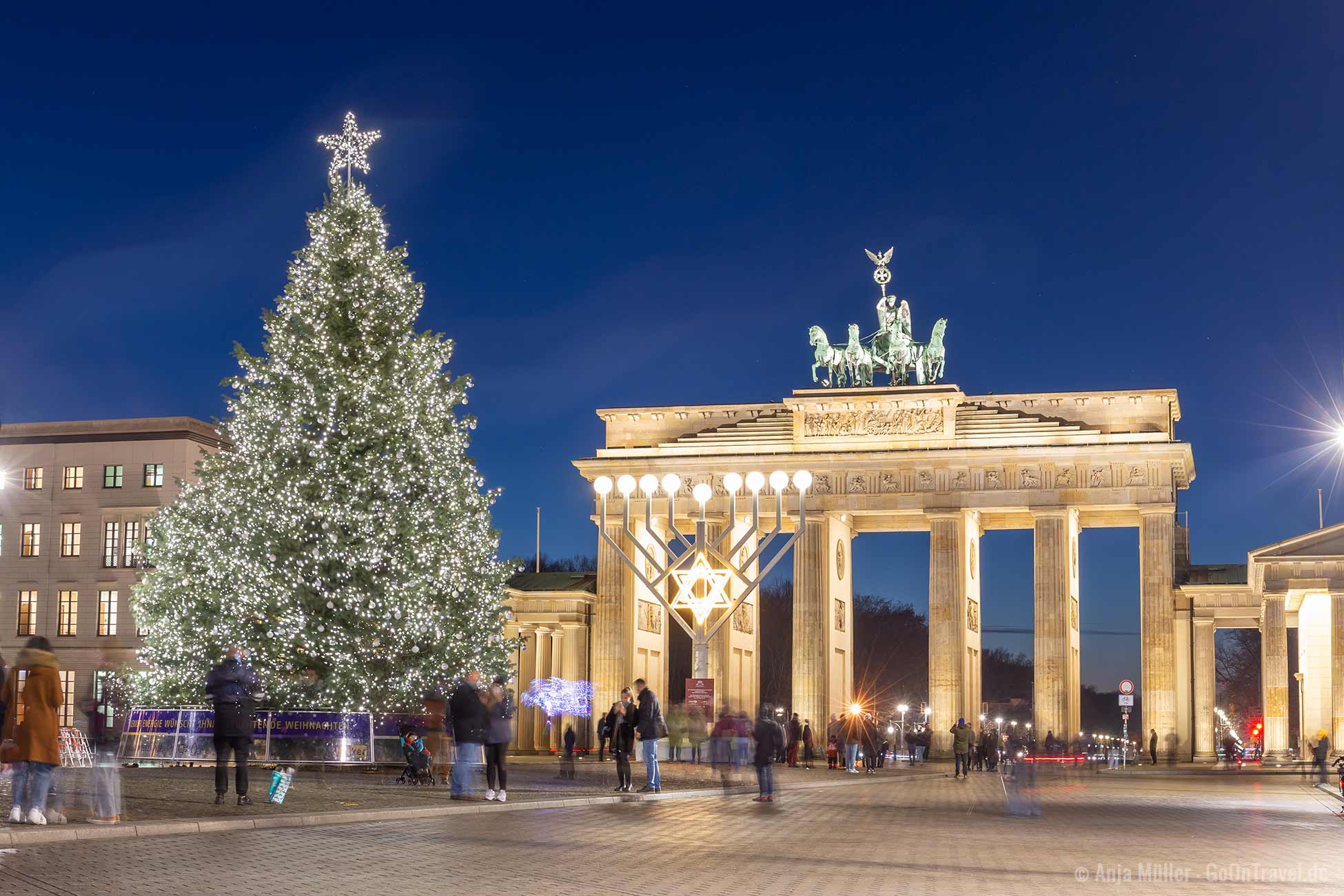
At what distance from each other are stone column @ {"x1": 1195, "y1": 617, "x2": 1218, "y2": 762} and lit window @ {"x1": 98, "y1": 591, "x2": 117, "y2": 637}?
1815 inches

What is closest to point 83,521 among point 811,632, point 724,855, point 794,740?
point 811,632

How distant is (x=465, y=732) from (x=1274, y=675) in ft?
149

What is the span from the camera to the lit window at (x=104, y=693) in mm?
46100

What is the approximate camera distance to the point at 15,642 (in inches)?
2854

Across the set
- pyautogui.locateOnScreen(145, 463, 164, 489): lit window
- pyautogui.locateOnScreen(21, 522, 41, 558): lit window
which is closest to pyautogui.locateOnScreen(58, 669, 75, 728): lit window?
pyautogui.locateOnScreen(21, 522, 41, 558): lit window

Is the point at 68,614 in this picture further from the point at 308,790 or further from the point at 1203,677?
the point at 308,790

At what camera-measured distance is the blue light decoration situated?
239ft

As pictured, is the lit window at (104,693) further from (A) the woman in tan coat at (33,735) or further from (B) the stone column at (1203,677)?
(B) the stone column at (1203,677)

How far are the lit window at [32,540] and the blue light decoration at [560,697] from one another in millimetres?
22360

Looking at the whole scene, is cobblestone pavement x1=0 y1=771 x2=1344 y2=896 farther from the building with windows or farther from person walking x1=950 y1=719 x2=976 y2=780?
the building with windows

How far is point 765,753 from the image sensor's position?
30.1m

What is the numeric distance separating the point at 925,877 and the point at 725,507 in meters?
57.3

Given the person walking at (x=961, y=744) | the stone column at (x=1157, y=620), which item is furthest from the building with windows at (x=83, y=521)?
the stone column at (x=1157, y=620)

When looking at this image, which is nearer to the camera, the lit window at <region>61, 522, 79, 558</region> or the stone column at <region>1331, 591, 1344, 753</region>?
the stone column at <region>1331, 591, 1344, 753</region>
